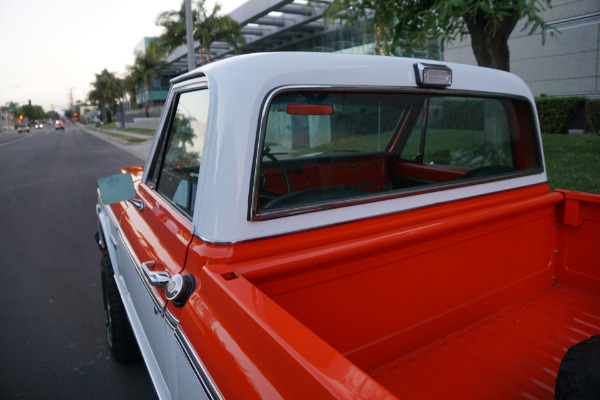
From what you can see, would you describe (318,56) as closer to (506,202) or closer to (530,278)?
(506,202)

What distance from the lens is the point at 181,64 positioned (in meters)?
42.5

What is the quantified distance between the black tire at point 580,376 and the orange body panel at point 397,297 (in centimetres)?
43

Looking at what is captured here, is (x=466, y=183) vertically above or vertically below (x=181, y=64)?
below

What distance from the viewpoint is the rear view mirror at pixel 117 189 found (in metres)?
2.34

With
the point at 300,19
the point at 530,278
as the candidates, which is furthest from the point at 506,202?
the point at 300,19

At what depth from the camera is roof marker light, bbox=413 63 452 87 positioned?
193 centimetres

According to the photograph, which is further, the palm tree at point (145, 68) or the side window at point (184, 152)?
the palm tree at point (145, 68)

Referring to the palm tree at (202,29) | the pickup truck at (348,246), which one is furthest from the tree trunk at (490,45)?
the palm tree at (202,29)

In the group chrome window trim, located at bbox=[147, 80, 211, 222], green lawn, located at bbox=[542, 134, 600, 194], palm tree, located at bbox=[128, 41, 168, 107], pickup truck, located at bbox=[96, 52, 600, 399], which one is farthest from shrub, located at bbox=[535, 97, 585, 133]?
palm tree, located at bbox=[128, 41, 168, 107]

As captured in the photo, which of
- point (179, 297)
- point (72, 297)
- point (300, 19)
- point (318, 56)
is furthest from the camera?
point (300, 19)

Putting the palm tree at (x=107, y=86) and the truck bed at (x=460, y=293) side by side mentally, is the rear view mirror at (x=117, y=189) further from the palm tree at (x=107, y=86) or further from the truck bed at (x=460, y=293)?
the palm tree at (x=107, y=86)

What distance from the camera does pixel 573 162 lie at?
28.3ft

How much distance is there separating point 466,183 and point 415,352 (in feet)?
2.82

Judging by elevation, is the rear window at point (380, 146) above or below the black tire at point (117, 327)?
above
